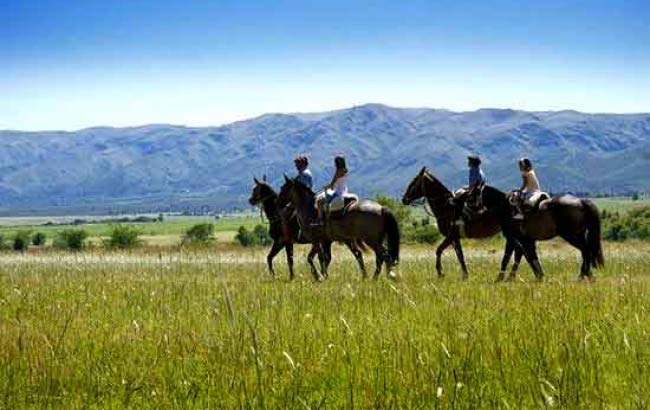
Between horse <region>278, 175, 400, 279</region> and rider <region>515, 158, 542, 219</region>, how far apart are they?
11.7ft

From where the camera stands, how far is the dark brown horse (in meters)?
22.2

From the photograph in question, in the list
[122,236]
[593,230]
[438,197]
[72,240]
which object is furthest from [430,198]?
[122,236]

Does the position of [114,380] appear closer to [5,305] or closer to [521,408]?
[521,408]

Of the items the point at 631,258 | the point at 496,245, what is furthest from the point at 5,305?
the point at 496,245

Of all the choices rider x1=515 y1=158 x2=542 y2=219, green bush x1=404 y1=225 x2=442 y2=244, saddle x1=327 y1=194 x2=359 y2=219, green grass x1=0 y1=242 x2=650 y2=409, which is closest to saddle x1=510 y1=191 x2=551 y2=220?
rider x1=515 y1=158 x2=542 y2=219

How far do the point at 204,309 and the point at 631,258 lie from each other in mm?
21201

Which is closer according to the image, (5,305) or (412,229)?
(5,305)

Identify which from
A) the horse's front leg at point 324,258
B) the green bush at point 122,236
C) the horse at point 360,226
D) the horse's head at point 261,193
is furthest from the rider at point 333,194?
the green bush at point 122,236

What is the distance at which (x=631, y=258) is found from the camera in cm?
2873

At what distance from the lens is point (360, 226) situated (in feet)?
71.9

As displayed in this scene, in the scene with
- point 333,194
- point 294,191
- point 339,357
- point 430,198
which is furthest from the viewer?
point 430,198

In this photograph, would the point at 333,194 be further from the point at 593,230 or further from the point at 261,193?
the point at 593,230

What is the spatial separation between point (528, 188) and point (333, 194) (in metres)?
5.48

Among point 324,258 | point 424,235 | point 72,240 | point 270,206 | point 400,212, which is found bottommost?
point 72,240
